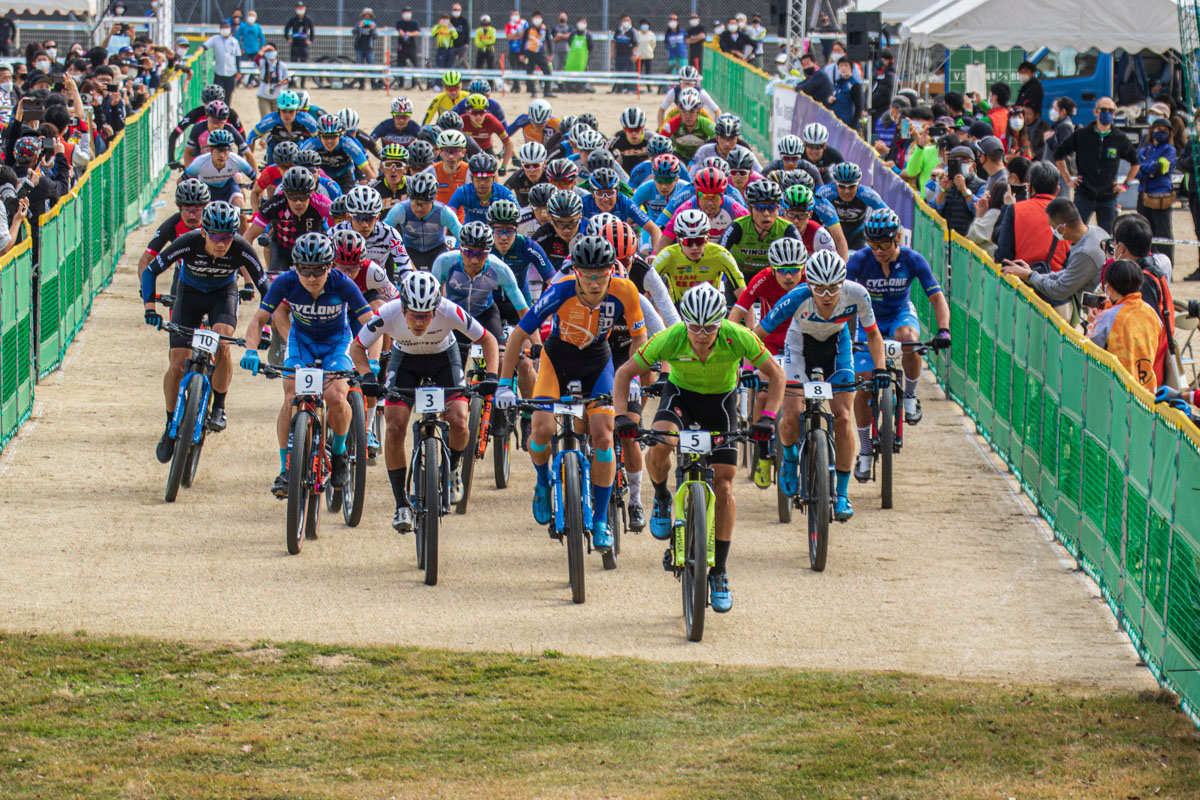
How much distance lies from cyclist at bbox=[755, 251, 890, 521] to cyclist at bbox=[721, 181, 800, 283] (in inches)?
88.4

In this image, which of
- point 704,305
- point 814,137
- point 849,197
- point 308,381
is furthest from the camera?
point 814,137

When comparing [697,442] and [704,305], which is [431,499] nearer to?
[697,442]

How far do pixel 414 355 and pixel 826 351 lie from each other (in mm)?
2820

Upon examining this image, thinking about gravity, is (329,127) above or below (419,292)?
above

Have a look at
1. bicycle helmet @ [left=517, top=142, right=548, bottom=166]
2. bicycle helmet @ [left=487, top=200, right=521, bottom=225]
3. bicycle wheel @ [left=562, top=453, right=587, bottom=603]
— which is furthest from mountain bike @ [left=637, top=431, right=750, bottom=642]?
bicycle helmet @ [left=517, top=142, right=548, bottom=166]

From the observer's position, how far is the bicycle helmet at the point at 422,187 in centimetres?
1509

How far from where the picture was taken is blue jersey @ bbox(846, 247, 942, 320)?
13969mm

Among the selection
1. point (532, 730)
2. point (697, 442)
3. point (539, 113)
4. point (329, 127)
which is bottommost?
point (532, 730)

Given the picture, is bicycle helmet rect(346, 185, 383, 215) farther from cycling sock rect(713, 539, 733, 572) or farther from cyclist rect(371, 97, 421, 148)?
cyclist rect(371, 97, 421, 148)

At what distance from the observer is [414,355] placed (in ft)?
39.1

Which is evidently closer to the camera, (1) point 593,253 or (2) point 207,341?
(1) point 593,253

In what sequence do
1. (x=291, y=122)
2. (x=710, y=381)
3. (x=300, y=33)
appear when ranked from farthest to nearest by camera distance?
(x=300, y=33), (x=291, y=122), (x=710, y=381)

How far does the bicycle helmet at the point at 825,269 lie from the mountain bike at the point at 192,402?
3966 mm

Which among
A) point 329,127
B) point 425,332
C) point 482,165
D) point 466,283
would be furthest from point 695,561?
point 329,127
